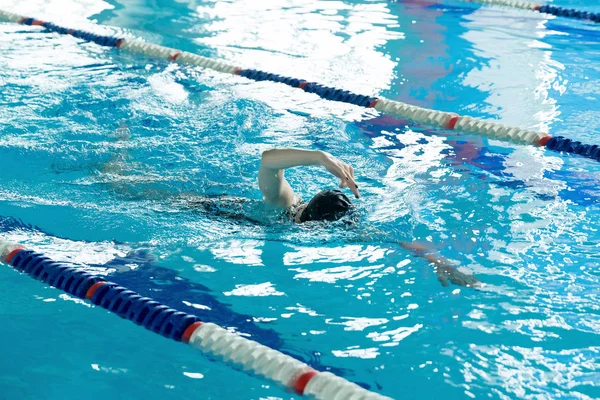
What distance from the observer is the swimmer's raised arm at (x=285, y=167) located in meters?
3.49

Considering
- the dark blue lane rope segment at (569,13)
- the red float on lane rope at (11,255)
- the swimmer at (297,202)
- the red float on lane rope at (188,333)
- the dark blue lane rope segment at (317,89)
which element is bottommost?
the red float on lane rope at (188,333)

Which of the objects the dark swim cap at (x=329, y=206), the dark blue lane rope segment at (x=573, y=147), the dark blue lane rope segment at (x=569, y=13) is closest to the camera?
A: the dark swim cap at (x=329, y=206)

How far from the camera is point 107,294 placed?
3.18 m

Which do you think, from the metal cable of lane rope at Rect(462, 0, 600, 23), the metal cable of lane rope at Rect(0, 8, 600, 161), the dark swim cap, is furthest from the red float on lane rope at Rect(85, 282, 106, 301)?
the metal cable of lane rope at Rect(462, 0, 600, 23)

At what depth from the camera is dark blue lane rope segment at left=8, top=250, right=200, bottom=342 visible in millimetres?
2992

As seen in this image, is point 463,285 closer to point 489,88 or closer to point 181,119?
point 181,119

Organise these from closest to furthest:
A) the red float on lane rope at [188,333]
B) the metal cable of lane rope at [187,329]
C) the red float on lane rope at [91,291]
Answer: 1. the metal cable of lane rope at [187,329]
2. the red float on lane rope at [188,333]
3. the red float on lane rope at [91,291]

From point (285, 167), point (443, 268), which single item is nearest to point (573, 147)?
point (443, 268)

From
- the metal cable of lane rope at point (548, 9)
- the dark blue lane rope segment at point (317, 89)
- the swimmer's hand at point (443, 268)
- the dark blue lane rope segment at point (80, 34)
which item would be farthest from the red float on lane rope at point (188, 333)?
the metal cable of lane rope at point (548, 9)

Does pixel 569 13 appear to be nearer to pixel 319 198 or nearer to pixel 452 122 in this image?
pixel 452 122

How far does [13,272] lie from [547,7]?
7.90 m

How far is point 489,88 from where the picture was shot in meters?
6.71

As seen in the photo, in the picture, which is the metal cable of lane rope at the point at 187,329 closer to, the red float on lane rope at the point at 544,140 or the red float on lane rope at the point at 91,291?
the red float on lane rope at the point at 91,291

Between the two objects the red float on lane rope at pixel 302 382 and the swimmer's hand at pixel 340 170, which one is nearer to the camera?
the red float on lane rope at pixel 302 382
